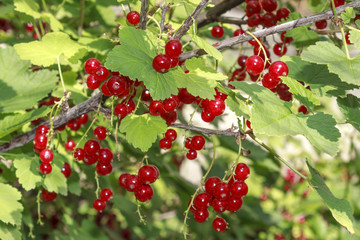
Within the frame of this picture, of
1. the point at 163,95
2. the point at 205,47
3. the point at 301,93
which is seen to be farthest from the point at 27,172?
the point at 301,93

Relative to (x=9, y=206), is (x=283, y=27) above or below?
above

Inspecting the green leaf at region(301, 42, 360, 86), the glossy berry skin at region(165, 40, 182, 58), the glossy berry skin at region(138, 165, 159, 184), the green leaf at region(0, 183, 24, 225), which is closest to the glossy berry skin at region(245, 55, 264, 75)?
the green leaf at region(301, 42, 360, 86)

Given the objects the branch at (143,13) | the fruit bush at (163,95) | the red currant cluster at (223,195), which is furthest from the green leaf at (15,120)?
the red currant cluster at (223,195)

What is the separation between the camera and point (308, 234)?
2686 millimetres

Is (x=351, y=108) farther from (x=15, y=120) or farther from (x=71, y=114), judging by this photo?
(x=15, y=120)

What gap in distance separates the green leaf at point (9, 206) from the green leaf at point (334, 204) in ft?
2.55

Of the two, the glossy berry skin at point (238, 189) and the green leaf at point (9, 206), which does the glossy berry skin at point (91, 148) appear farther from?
the glossy berry skin at point (238, 189)

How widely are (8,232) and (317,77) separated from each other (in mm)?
960

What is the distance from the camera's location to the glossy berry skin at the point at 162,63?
76 cm

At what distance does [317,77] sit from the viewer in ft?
3.20

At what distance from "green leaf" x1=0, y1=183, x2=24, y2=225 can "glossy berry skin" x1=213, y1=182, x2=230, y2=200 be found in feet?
1.80

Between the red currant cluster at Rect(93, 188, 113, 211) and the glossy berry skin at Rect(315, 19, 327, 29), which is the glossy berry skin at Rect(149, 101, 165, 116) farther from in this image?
the glossy berry skin at Rect(315, 19, 327, 29)

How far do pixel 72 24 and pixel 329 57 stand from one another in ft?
4.04

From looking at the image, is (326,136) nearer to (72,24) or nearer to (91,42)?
(91,42)
